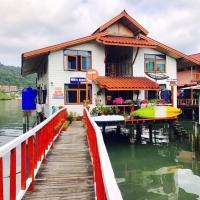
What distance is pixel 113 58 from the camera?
2991 centimetres

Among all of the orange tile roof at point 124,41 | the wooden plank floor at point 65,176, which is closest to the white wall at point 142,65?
the orange tile roof at point 124,41

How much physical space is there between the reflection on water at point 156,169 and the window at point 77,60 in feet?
22.3

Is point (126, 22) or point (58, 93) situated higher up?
point (126, 22)

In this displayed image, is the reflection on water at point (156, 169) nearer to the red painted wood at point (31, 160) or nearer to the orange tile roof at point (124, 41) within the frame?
the red painted wood at point (31, 160)

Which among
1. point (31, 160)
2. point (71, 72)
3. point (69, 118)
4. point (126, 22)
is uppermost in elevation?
point (126, 22)

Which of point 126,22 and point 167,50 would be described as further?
point 167,50

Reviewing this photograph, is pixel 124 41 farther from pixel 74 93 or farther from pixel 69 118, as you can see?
pixel 69 118

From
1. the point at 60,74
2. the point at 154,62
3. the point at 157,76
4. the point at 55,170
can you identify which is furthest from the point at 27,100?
the point at 55,170

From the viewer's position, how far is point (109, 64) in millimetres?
28703

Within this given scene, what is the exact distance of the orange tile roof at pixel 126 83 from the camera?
23719 millimetres

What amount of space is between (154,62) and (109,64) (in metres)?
4.43

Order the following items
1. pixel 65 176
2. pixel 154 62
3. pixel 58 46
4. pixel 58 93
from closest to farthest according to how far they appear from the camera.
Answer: pixel 65 176
pixel 58 46
pixel 58 93
pixel 154 62

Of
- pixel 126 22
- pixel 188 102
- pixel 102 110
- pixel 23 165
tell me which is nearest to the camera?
pixel 23 165

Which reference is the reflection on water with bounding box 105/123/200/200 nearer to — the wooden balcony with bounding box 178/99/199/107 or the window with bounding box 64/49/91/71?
the window with bounding box 64/49/91/71
